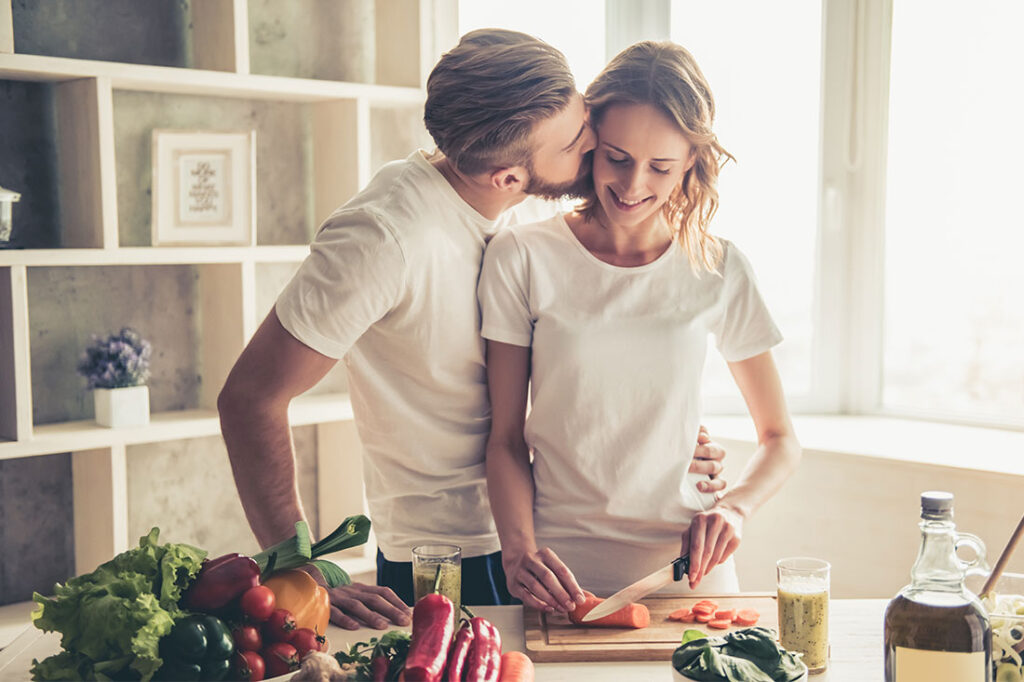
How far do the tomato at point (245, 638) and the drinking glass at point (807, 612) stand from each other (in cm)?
71

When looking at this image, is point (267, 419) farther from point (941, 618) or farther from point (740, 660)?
point (941, 618)

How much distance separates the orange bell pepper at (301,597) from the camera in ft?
4.47

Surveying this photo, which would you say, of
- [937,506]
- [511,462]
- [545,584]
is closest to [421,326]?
[511,462]

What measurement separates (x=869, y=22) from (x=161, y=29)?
2.07m

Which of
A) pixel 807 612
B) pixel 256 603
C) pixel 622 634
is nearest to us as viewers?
pixel 256 603

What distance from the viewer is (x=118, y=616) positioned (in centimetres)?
120

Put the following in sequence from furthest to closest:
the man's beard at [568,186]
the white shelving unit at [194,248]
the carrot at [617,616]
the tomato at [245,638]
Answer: the white shelving unit at [194,248]
the man's beard at [568,186]
the carrot at [617,616]
the tomato at [245,638]

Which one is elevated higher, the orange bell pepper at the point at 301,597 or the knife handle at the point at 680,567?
the orange bell pepper at the point at 301,597

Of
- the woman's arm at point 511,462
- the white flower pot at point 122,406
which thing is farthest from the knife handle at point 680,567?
the white flower pot at point 122,406

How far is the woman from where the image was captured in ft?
5.95

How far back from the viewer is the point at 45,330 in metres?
2.68

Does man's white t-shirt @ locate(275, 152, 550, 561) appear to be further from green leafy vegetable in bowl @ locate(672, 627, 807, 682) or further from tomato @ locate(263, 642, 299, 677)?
green leafy vegetable in bowl @ locate(672, 627, 807, 682)

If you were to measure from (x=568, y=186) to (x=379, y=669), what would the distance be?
1.03 m

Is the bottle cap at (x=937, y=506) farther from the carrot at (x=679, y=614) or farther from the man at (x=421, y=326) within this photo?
the man at (x=421, y=326)
